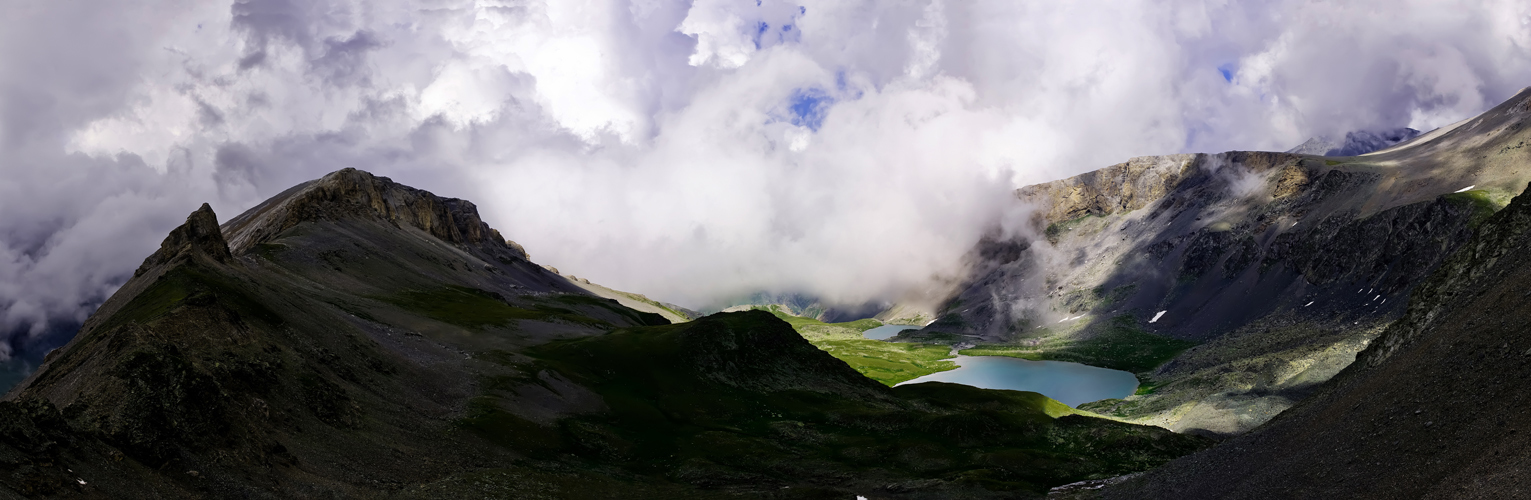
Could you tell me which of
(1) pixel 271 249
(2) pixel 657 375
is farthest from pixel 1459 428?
(1) pixel 271 249

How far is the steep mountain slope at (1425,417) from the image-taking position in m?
34.6

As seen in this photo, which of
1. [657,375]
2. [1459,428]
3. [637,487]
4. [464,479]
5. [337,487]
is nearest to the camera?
[1459,428]

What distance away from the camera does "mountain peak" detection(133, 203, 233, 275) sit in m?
103

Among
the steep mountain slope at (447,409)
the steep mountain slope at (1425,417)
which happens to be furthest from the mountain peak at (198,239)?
the steep mountain slope at (1425,417)

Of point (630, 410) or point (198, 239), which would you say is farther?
point (198, 239)

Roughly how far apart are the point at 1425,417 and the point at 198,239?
12455 cm

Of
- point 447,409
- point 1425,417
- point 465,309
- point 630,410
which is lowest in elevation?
point 447,409

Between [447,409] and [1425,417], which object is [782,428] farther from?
[1425,417]

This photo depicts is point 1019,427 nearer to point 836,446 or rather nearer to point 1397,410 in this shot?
point 836,446

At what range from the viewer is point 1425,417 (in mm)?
40000

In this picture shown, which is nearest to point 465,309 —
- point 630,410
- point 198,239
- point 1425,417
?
point 198,239

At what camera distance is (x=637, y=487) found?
2744 inches

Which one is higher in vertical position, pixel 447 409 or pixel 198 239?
pixel 198 239

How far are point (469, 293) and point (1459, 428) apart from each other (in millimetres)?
171880
